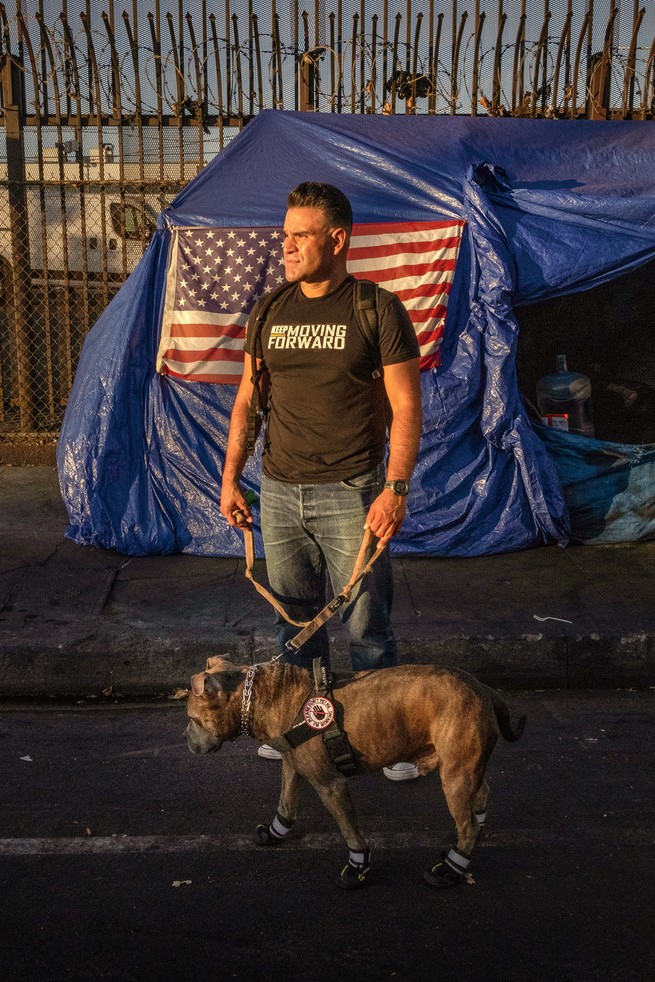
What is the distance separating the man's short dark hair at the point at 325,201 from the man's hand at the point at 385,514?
95cm

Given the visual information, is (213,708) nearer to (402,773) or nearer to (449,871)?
(449,871)

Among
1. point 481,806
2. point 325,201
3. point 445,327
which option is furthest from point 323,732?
point 445,327

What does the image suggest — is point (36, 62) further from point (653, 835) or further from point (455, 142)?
point (653, 835)

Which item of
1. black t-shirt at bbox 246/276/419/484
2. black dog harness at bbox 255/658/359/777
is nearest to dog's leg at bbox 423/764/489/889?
black dog harness at bbox 255/658/359/777

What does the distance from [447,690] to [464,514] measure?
3.20 m

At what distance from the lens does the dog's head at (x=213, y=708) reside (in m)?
3.14

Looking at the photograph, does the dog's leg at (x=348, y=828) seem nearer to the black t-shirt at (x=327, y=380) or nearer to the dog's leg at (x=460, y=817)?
the dog's leg at (x=460, y=817)

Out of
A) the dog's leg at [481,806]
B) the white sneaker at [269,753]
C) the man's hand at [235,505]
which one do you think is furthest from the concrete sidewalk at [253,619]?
the dog's leg at [481,806]

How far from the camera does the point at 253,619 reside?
5.35 meters

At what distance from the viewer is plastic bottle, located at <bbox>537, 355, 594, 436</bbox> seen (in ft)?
23.3

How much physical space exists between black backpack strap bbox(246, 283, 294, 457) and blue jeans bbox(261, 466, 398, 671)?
0.20 m

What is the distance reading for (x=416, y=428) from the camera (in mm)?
3553

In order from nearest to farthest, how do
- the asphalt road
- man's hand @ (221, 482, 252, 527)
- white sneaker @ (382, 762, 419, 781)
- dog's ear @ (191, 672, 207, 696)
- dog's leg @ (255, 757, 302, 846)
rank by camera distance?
1. the asphalt road
2. dog's ear @ (191, 672, 207, 696)
3. dog's leg @ (255, 757, 302, 846)
4. man's hand @ (221, 482, 252, 527)
5. white sneaker @ (382, 762, 419, 781)

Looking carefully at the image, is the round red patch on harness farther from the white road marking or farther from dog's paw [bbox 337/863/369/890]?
the white road marking
